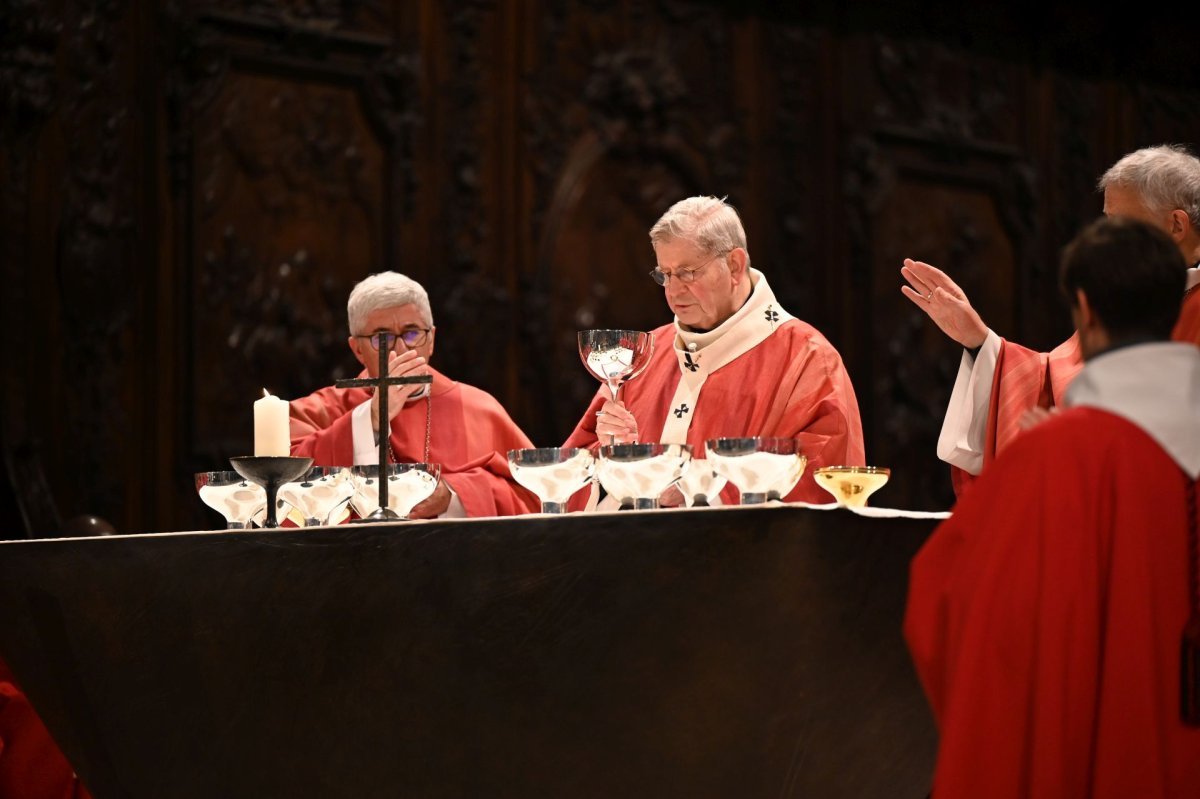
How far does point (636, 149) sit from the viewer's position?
24.6 ft

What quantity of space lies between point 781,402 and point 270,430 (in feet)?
4.68

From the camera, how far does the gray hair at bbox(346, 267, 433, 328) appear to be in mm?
5211

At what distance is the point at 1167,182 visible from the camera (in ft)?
12.0

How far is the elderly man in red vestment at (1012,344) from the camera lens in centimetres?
366

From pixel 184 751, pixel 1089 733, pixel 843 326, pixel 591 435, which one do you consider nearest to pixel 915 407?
pixel 843 326

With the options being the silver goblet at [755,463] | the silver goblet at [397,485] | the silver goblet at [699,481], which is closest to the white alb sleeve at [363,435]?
the silver goblet at [397,485]

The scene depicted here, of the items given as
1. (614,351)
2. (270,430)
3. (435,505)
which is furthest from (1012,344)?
(270,430)

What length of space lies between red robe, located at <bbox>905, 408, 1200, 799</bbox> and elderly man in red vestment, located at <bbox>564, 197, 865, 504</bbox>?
182cm

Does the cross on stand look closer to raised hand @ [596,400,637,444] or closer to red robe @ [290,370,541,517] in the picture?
raised hand @ [596,400,637,444]

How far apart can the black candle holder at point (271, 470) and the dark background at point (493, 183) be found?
2577mm

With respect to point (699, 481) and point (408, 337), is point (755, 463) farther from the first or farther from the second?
point (408, 337)

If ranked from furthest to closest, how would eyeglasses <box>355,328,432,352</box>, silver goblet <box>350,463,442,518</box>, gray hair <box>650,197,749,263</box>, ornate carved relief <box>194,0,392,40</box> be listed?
ornate carved relief <box>194,0,392,40</box>, eyeglasses <box>355,328,432,352</box>, gray hair <box>650,197,749,263</box>, silver goblet <box>350,463,442,518</box>

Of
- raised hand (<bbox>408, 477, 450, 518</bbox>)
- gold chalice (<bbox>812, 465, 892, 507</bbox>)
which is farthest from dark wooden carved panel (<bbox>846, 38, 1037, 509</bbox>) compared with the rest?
gold chalice (<bbox>812, 465, 892, 507</bbox>)

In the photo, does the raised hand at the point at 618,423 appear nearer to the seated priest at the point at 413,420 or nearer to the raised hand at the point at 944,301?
the raised hand at the point at 944,301
